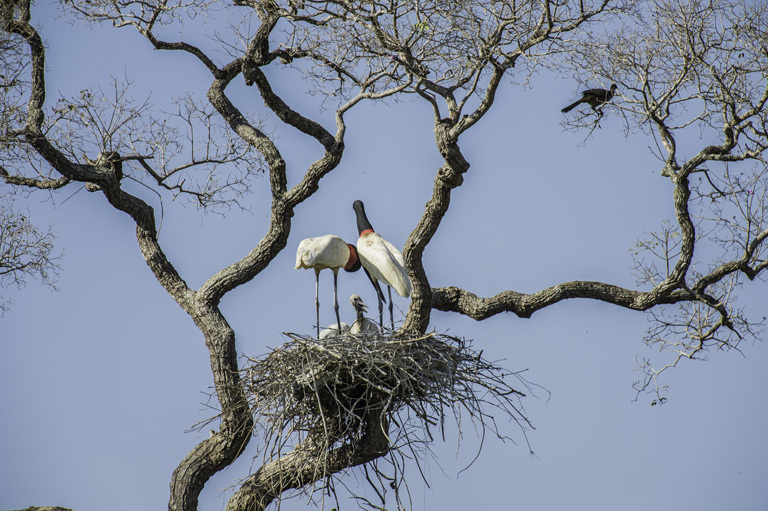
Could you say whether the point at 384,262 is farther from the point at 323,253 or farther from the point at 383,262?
the point at 323,253

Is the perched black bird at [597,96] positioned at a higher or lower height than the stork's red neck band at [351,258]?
higher

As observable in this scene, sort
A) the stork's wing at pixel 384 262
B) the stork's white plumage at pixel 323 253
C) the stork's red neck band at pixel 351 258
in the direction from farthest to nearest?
the stork's red neck band at pixel 351 258
the stork's white plumage at pixel 323 253
the stork's wing at pixel 384 262

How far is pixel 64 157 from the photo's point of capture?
9.41 meters

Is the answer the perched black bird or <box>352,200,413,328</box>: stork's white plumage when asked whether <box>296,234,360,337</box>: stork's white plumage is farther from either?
the perched black bird

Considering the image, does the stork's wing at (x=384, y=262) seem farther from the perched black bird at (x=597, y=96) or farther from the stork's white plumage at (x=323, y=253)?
the perched black bird at (x=597, y=96)

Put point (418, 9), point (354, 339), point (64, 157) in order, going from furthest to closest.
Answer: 1. point (64, 157)
2. point (418, 9)
3. point (354, 339)

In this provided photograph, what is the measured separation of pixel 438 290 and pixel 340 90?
2.16 meters

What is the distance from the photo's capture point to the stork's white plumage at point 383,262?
9648mm

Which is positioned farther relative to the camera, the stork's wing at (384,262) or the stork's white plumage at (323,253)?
the stork's white plumage at (323,253)

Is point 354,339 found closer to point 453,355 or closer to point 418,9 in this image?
point 453,355

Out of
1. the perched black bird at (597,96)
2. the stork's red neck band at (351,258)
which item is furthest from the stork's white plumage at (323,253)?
the perched black bird at (597,96)

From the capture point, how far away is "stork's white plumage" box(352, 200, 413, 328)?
965 centimetres

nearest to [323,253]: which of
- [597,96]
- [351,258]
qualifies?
[351,258]

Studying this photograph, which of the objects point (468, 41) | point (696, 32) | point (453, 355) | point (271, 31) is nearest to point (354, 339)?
point (453, 355)
